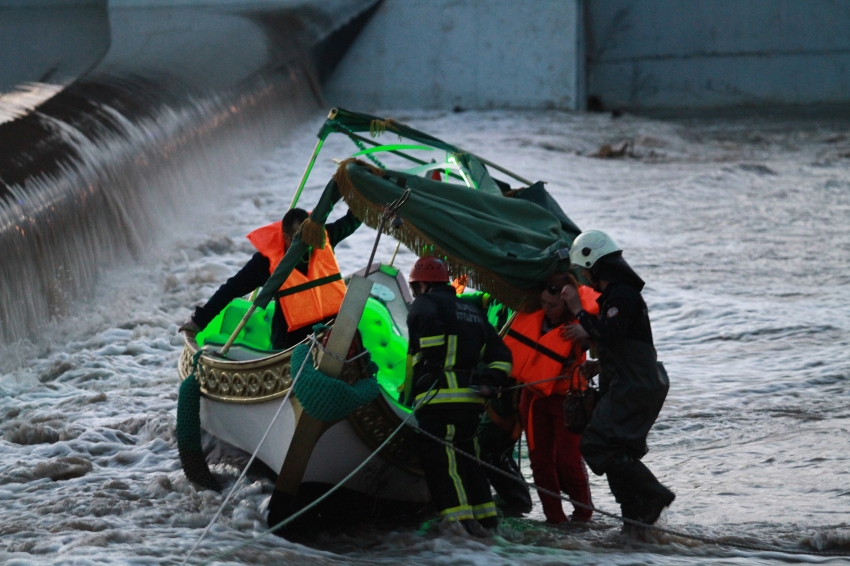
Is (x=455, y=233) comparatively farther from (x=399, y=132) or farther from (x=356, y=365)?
(x=399, y=132)

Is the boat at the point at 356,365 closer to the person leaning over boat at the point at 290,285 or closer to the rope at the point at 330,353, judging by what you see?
the rope at the point at 330,353

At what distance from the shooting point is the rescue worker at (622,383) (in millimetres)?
5004

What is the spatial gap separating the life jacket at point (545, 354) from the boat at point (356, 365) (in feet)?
0.43

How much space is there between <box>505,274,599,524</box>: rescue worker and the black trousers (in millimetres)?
486

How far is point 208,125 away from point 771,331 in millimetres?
9875

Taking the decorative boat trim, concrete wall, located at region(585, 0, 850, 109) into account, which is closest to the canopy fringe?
the decorative boat trim

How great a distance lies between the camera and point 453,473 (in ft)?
16.9

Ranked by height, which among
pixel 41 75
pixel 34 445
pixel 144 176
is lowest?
pixel 34 445

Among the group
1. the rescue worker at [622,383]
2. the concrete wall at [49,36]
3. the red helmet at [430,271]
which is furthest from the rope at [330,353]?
the concrete wall at [49,36]

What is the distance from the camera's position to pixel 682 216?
15117 millimetres

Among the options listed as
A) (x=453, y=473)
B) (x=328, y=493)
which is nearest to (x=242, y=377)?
(x=328, y=493)

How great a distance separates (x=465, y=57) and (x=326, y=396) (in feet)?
62.0

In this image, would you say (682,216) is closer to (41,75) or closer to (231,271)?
(231,271)

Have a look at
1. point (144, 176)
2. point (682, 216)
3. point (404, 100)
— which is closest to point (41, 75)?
point (404, 100)
